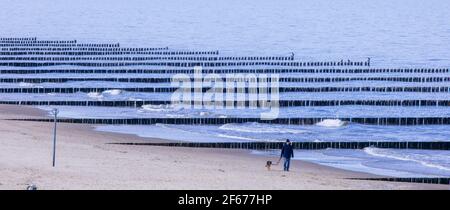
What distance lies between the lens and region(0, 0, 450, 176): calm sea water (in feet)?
136

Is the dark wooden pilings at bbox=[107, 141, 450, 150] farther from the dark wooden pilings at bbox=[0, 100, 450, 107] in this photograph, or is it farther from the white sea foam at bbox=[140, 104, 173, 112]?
the dark wooden pilings at bbox=[0, 100, 450, 107]

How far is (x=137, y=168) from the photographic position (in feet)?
108

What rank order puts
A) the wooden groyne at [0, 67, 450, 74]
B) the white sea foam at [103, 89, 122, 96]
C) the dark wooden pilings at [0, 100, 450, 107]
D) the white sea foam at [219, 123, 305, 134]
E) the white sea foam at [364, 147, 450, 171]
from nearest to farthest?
the white sea foam at [364, 147, 450, 171] → the white sea foam at [219, 123, 305, 134] → the dark wooden pilings at [0, 100, 450, 107] → the white sea foam at [103, 89, 122, 96] → the wooden groyne at [0, 67, 450, 74]

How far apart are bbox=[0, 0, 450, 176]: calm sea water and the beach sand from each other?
315 centimetres

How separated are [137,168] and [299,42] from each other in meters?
83.6

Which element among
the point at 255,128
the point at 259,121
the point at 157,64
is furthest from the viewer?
the point at 157,64

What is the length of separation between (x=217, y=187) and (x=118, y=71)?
46842mm

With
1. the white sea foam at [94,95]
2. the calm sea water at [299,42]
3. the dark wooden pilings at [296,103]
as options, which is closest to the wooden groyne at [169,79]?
the calm sea water at [299,42]

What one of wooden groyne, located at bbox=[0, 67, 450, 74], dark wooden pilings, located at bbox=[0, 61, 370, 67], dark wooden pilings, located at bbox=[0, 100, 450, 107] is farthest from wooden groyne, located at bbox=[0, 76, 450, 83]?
dark wooden pilings, located at bbox=[0, 100, 450, 107]

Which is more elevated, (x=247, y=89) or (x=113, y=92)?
(x=247, y=89)

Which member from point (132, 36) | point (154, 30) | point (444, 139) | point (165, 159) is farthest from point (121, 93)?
point (154, 30)

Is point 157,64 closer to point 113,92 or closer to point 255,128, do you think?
point 113,92

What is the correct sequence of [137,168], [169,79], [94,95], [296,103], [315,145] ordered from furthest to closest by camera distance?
[169,79] < [94,95] < [296,103] < [315,145] < [137,168]

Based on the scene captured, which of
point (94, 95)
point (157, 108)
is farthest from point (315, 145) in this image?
point (94, 95)
